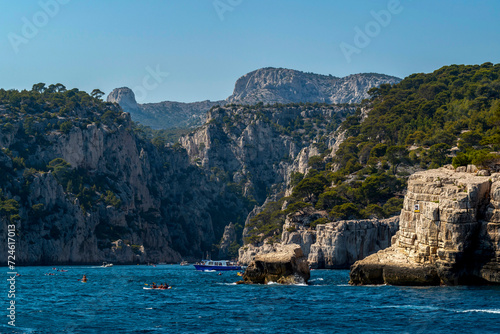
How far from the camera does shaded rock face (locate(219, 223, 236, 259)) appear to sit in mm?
184625

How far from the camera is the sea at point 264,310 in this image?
1558 inches

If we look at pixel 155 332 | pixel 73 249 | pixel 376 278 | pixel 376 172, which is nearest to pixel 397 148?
pixel 376 172

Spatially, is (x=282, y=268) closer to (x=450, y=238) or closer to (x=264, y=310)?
(x=450, y=238)

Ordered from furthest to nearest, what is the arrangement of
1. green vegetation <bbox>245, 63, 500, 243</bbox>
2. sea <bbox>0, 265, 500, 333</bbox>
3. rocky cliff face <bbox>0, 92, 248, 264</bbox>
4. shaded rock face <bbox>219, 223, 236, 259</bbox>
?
shaded rock face <bbox>219, 223, 236, 259</bbox>
rocky cliff face <bbox>0, 92, 248, 264</bbox>
green vegetation <bbox>245, 63, 500, 243</bbox>
sea <bbox>0, 265, 500, 333</bbox>

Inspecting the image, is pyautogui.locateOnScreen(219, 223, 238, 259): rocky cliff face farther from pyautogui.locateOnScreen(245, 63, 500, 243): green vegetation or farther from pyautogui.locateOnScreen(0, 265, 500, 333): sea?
pyautogui.locateOnScreen(0, 265, 500, 333): sea

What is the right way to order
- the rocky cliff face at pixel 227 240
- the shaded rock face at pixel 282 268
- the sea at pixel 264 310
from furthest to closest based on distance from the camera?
the rocky cliff face at pixel 227 240
the shaded rock face at pixel 282 268
the sea at pixel 264 310

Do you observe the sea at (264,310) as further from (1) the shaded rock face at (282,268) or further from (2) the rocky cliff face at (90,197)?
(2) the rocky cliff face at (90,197)

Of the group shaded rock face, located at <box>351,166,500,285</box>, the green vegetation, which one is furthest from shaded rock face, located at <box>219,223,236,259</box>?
shaded rock face, located at <box>351,166,500,285</box>

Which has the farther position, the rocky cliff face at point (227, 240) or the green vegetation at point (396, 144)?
the rocky cliff face at point (227, 240)

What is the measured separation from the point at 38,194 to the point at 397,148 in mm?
83015

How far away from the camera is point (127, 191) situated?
169 m

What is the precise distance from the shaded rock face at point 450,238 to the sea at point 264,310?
6.40 feet

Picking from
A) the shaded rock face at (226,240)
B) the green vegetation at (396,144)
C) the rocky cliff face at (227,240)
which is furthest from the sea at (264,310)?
the shaded rock face at (226,240)

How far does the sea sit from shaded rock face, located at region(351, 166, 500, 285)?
1951 mm
